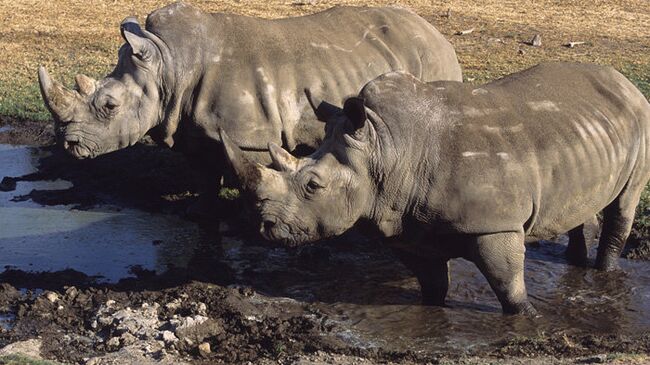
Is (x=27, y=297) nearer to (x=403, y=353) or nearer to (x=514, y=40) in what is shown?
(x=403, y=353)

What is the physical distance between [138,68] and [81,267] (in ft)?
5.66

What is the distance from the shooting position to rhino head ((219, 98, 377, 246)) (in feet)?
22.7

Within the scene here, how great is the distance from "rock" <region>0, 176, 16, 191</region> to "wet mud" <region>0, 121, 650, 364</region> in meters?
0.23

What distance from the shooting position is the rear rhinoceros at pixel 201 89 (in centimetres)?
927

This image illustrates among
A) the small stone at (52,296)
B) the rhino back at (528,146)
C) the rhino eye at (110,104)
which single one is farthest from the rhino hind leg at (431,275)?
the rhino eye at (110,104)

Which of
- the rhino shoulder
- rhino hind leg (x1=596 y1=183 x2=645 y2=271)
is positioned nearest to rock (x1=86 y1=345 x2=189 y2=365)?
the rhino shoulder

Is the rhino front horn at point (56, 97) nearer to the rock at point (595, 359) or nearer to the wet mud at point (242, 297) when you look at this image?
the wet mud at point (242, 297)

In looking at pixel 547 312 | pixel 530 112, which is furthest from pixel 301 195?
pixel 547 312

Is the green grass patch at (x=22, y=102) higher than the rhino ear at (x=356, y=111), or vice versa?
the rhino ear at (x=356, y=111)

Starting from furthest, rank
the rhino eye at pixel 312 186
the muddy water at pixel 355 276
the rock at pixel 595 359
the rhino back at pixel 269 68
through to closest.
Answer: the rhino back at pixel 269 68, the muddy water at pixel 355 276, the rhino eye at pixel 312 186, the rock at pixel 595 359

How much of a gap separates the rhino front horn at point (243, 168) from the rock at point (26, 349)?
5.63ft

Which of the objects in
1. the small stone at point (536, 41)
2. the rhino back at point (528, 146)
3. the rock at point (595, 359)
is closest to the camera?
the rock at point (595, 359)

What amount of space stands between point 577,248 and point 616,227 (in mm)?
524

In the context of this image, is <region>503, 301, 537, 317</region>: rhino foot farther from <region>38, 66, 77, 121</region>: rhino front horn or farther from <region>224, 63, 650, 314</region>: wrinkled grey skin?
<region>38, 66, 77, 121</region>: rhino front horn
